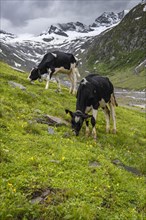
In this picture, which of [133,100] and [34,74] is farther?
[133,100]

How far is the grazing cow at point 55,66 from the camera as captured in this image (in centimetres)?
2988

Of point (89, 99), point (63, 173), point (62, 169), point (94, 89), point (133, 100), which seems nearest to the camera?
point (63, 173)

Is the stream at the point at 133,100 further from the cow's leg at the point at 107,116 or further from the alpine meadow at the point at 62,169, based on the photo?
the alpine meadow at the point at 62,169

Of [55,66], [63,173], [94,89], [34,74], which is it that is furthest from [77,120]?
[34,74]

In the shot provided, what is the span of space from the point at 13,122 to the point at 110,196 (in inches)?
298

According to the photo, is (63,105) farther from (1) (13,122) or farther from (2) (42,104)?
(1) (13,122)

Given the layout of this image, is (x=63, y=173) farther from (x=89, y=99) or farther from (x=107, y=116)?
(x=107, y=116)

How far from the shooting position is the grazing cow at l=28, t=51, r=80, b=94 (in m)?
29.9

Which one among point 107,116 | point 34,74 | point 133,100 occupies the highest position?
point 34,74

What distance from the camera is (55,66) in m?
30.0

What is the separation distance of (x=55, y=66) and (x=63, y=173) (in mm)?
19130

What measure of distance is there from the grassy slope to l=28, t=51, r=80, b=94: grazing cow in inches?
386

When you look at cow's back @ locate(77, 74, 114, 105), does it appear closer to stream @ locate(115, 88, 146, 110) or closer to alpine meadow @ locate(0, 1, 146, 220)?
alpine meadow @ locate(0, 1, 146, 220)

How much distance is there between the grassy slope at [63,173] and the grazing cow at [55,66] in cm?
979
